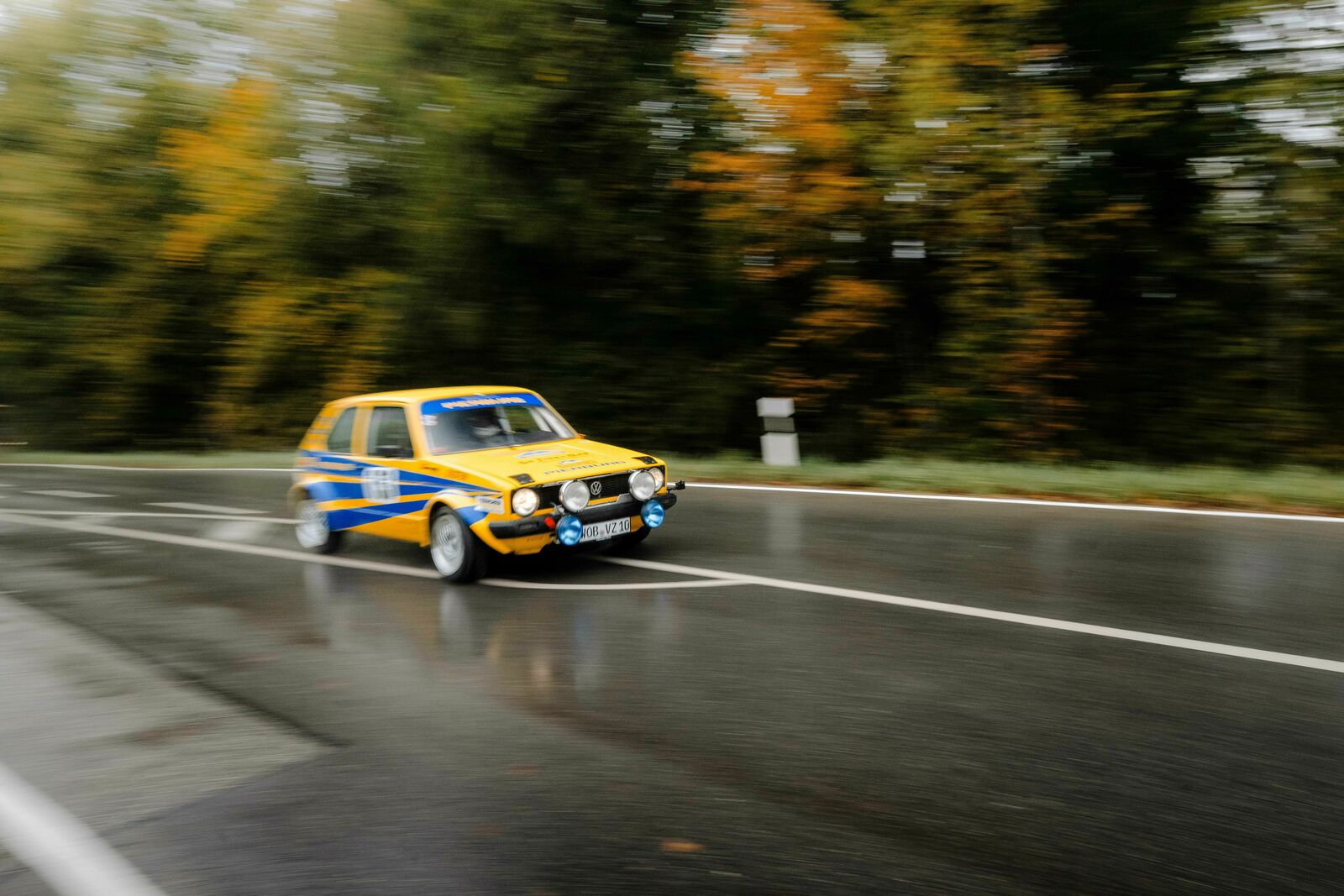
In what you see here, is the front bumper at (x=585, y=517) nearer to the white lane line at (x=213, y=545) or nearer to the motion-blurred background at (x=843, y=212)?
the white lane line at (x=213, y=545)

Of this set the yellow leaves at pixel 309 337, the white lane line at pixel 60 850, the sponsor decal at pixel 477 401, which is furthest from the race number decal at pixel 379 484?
the yellow leaves at pixel 309 337

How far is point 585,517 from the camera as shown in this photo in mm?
8297

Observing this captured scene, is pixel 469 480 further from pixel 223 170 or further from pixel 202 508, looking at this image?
pixel 223 170

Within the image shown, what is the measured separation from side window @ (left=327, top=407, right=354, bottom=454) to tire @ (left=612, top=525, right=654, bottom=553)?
2.69 m

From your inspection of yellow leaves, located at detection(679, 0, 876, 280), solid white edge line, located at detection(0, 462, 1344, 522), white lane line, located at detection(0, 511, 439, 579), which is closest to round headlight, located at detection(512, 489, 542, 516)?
white lane line, located at detection(0, 511, 439, 579)

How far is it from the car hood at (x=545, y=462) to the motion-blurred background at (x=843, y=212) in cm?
900

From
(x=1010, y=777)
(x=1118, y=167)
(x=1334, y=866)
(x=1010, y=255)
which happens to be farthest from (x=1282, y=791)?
(x=1118, y=167)

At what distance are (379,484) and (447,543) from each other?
1135 mm

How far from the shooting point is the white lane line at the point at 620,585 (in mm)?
7875

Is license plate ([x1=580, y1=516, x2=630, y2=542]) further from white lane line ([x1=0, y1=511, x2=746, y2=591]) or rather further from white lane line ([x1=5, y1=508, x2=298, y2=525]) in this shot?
white lane line ([x1=5, y1=508, x2=298, y2=525])

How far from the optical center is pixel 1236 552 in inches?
329

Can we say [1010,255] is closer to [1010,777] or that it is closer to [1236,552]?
[1236,552]

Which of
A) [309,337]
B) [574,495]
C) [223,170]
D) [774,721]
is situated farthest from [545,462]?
[223,170]

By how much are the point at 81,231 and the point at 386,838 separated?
3226 cm
